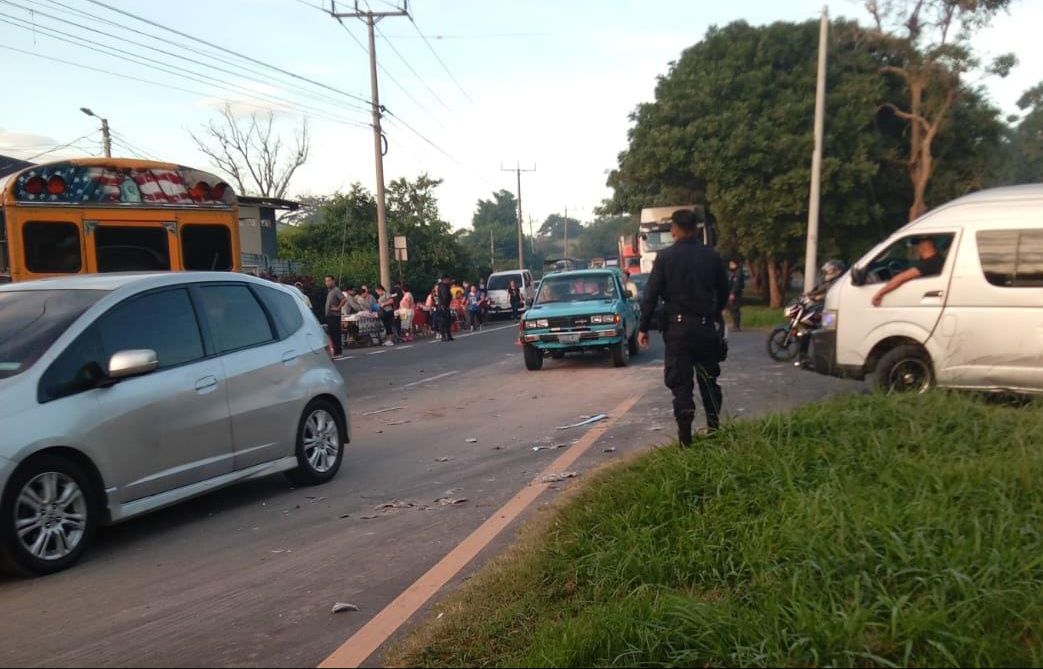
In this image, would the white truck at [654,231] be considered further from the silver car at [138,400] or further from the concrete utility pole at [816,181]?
the silver car at [138,400]

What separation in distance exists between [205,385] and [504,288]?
31.2 metres

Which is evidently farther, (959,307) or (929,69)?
(929,69)

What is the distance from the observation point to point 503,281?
1489 inches

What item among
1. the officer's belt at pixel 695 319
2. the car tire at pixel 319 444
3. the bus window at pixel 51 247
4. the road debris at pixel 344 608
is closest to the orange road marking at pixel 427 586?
the road debris at pixel 344 608

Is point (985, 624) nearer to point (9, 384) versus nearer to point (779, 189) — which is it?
point (9, 384)

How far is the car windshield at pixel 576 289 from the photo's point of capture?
1619 centimetres

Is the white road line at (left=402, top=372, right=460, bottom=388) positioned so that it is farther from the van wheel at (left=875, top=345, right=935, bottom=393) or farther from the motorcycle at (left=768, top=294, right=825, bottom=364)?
the van wheel at (left=875, top=345, right=935, bottom=393)

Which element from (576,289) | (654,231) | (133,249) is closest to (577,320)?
(576,289)

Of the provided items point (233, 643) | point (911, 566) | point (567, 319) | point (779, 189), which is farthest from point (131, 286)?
point (779, 189)

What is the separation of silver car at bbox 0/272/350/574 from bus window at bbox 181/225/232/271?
380cm

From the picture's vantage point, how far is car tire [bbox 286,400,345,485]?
7348 mm

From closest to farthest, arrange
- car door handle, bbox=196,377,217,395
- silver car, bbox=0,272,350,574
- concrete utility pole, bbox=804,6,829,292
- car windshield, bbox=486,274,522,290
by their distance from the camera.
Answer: silver car, bbox=0,272,350,574 < car door handle, bbox=196,377,217,395 < concrete utility pole, bbox=804,6,829,292 < car windshield, bbox=486,274,522,290

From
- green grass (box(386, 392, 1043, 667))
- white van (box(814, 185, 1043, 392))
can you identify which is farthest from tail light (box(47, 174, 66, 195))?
white van (box(814, 185, 1043, 392))

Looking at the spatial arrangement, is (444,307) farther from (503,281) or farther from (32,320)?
(32,320)
